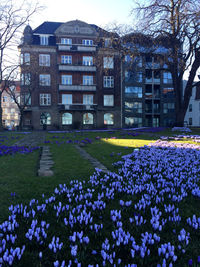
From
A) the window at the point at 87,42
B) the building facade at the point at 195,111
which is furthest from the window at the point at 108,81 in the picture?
the building facade at the point at 195,111

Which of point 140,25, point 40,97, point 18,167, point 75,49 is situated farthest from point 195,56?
point 40,97

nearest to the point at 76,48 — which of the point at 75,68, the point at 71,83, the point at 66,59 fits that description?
the point at 66,59

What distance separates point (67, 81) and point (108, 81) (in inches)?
338

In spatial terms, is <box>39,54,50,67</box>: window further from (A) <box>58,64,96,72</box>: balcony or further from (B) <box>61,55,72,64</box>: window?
(A) <box>58,64,96,72</box>: balcony

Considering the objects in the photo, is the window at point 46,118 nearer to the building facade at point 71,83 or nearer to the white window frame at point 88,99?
the building facade at point 71,83

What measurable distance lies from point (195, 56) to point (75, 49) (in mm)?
26316

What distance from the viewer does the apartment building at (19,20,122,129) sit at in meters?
38.7

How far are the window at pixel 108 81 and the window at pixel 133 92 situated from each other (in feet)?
13.4

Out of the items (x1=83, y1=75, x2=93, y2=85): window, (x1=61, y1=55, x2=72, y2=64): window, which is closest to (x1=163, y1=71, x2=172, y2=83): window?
(x1=83, y1=75, x2=93, y2=85): window

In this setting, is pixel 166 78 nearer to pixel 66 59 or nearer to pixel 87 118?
pixel 87 118

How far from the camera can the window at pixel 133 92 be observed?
43.7 m

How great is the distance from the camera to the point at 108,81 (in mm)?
41344

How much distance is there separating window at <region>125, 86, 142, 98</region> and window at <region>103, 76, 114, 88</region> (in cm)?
409

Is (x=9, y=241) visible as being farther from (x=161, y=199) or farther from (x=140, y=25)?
(x=140, y=25)
